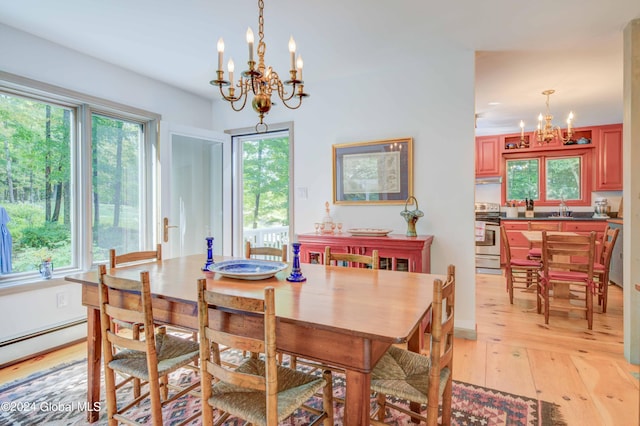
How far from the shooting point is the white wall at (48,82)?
103 inches

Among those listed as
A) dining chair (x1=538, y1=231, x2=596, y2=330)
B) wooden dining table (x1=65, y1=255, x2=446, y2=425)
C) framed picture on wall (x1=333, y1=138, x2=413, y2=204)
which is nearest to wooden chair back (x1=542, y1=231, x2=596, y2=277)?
dining chair (x1=538, y1=231, x2=596, y2=330)

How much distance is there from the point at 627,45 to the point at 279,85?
2.69 meters

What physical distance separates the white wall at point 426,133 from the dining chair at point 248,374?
212 cm

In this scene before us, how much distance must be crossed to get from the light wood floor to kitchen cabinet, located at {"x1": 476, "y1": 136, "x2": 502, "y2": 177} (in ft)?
10.6

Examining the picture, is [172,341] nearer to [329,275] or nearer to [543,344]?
[329,275]

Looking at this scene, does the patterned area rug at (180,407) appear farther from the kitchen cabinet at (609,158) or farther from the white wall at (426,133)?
the kitchen cabinet at (609,158)

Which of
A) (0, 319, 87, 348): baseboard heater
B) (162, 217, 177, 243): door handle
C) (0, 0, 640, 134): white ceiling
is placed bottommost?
(0, 319, 87, 348): baseboard heater

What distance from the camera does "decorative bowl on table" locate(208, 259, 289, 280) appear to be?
1.86 metres

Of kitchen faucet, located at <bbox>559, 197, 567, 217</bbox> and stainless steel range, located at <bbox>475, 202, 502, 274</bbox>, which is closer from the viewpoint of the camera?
stainless steel range, located at <bbox>475, 202, 502, 274</bbox>

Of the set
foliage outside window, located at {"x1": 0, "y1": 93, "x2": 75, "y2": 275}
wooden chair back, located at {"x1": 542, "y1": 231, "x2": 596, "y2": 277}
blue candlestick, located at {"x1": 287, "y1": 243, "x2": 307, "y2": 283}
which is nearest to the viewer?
blue candlestick, located at {"x1": 287, "y1": 243, "x2": 307, "y2": 283}

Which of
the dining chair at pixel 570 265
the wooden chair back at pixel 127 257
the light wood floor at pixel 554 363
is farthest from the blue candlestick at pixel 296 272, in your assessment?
the dining chair at pixel 570 265

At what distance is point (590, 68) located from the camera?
3.42m

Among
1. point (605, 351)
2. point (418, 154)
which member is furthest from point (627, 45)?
point (605, 351)

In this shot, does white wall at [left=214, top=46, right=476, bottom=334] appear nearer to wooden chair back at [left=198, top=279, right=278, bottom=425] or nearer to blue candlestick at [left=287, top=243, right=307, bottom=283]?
blue candlestick at [left=287, top=243, right=307, bottom=283]
